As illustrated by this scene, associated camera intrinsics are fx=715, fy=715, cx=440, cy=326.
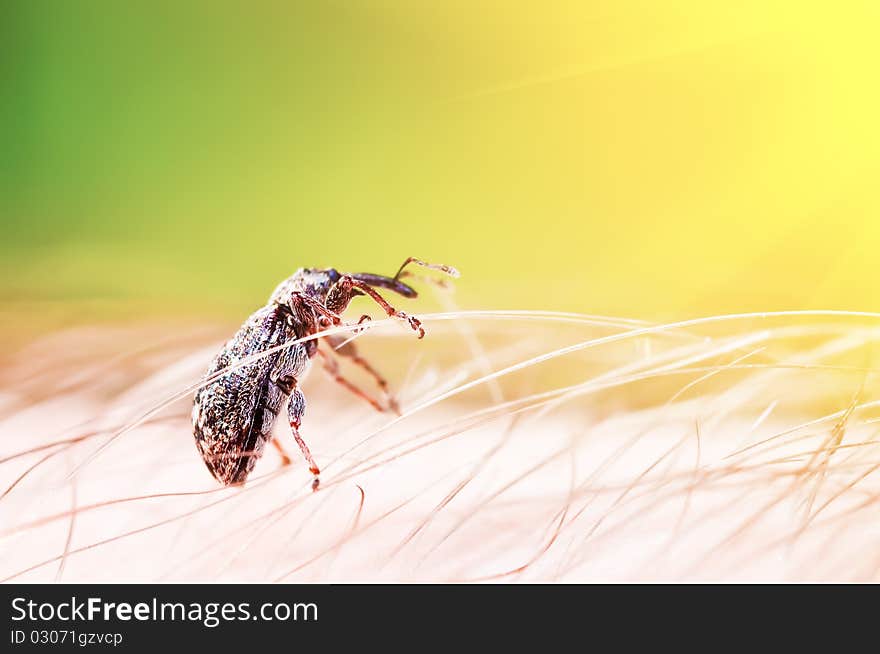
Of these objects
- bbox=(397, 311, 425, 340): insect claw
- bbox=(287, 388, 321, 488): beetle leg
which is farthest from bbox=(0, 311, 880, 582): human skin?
bbox=(287, 388, 321, 488): beetle leg

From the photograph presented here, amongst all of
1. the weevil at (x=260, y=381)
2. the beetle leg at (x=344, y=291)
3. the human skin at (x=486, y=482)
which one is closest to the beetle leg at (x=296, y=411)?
the weevil at (x=260, y=381)

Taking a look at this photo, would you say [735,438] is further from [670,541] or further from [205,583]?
[205,583]

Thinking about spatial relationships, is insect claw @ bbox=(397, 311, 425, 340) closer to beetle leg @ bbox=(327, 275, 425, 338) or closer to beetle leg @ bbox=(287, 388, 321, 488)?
beetle leg @ bbox=(327, 275, 425, 338)

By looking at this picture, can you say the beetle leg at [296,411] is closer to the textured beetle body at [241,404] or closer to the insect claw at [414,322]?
the textured beetle body at [241,404]

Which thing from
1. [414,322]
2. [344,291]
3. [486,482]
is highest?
[344,291]

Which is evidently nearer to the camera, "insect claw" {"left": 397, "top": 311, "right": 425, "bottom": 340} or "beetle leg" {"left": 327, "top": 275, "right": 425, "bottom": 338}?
"insect claw" {"left": 397, "top": 311, "right": 425, "bottom": 340}

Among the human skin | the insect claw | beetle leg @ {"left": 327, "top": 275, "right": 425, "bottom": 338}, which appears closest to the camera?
the insect claw

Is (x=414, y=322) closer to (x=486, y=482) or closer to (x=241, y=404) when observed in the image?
(x=241, y=404)

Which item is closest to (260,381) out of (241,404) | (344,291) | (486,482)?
(241,404)
